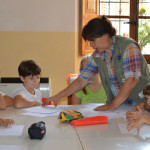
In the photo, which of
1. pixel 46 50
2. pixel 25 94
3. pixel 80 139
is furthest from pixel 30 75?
pixel 46 50

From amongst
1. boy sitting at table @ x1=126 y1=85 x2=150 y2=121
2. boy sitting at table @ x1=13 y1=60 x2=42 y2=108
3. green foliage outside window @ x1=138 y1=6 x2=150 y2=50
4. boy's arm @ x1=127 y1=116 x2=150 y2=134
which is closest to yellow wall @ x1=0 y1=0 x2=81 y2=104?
green foliage outside window @ x1=138 y1=6 x2=150 y2=50

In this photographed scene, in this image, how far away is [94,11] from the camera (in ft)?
13.3

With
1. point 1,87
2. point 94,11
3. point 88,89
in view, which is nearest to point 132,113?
point 88,89

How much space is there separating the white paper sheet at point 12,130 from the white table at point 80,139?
1.0 inches

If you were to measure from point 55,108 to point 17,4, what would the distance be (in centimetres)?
227

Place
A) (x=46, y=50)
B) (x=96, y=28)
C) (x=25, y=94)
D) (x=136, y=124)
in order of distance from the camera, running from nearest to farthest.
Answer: (x=136, y=124)
(x=96, y=28)
(x=25, y=94)
(x=46, y=50)

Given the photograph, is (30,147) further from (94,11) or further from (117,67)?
(94,11)

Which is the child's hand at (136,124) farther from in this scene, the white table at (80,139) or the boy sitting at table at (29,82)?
the boy sitting at table at (29,82)

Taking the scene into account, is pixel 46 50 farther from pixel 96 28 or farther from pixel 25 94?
pixel 96 28

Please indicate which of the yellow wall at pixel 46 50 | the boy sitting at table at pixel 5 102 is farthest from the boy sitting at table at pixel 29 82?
the yellow wall at pixel 46 50

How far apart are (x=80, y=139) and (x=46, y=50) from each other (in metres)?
2.77

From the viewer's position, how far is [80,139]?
4.15ft

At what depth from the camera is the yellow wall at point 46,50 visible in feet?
12.7

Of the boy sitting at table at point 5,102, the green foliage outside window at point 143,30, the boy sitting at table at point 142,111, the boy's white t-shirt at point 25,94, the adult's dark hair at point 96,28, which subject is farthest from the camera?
the green foliage outside window at point 143,30
